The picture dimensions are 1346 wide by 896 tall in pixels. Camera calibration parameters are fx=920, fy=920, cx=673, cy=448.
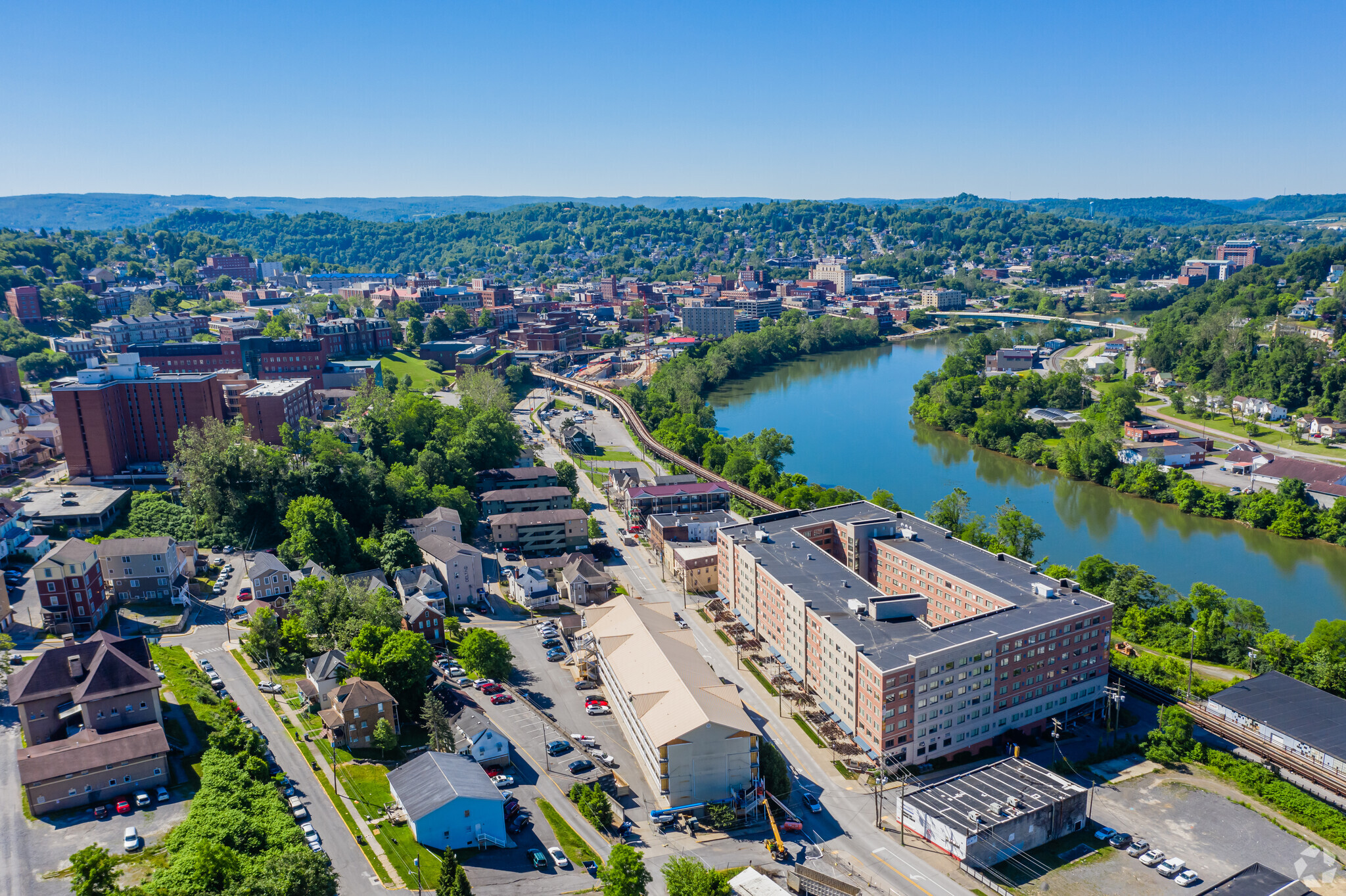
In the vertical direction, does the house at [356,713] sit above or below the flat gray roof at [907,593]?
below

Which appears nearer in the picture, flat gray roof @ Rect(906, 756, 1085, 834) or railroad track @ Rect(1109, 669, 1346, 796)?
flat gray roof @ Rect(906, 756, 1085, 834)

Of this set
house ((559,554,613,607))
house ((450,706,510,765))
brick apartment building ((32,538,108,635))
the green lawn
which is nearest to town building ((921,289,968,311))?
the green lawn

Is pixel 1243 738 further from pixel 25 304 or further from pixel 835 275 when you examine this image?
pixel 835 275

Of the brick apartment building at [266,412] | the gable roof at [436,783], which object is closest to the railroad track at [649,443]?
the brick apartment building at [266,412]

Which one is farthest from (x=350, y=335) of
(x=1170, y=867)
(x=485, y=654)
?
(x=1170, y=867)

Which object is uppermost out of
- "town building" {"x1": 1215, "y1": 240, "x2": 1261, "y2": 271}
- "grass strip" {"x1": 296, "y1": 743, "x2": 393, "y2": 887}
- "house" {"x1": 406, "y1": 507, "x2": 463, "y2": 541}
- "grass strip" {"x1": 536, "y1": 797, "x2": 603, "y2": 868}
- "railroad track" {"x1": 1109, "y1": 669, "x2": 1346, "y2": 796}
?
"town building" {"x1": 1215, "y1": 240, "x2": 1261, "y2": 271}

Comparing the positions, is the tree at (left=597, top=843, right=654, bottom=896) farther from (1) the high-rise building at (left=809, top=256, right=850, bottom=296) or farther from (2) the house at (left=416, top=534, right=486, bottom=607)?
(1) the high-rise building at (left=809, top=256, right=850, bottom=296)

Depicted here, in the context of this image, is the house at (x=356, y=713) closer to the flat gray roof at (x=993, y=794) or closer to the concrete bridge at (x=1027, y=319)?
the flat gray roof at (x=993, y=794)
